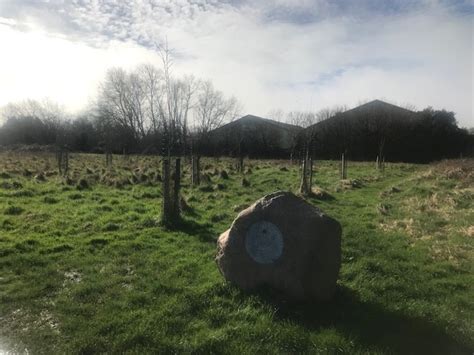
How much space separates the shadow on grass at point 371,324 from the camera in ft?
14.9

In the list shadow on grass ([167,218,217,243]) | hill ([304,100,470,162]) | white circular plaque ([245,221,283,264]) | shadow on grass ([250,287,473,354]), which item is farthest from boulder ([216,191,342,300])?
hill ([304,100,470,162])

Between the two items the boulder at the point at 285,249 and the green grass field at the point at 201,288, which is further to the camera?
the boulder at the point at 285,249

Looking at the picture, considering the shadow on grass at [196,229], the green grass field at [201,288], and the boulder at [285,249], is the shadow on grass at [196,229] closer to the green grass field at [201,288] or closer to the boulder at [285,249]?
the green grass field at [201,288]

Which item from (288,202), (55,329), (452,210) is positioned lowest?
(55,329)

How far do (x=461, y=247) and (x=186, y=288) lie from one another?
573cm

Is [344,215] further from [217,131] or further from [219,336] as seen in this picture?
[217,131]

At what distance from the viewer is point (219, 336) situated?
4637mm

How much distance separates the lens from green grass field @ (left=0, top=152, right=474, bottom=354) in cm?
461

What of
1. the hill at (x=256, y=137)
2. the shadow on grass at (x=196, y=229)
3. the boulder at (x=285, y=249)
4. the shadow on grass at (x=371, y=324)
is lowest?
the shadow on grass at (x=371, y=324)

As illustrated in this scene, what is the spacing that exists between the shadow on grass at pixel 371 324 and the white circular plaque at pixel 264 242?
47cm

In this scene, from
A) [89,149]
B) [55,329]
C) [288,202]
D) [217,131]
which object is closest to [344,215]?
[288,202]

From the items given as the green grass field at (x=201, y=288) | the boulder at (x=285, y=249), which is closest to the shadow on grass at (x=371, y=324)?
the green grass field at (x=201, y=288)

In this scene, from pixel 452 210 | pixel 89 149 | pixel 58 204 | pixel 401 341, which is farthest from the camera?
pixel 89 149

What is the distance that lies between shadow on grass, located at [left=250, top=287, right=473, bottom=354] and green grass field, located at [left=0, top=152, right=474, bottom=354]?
18mm
